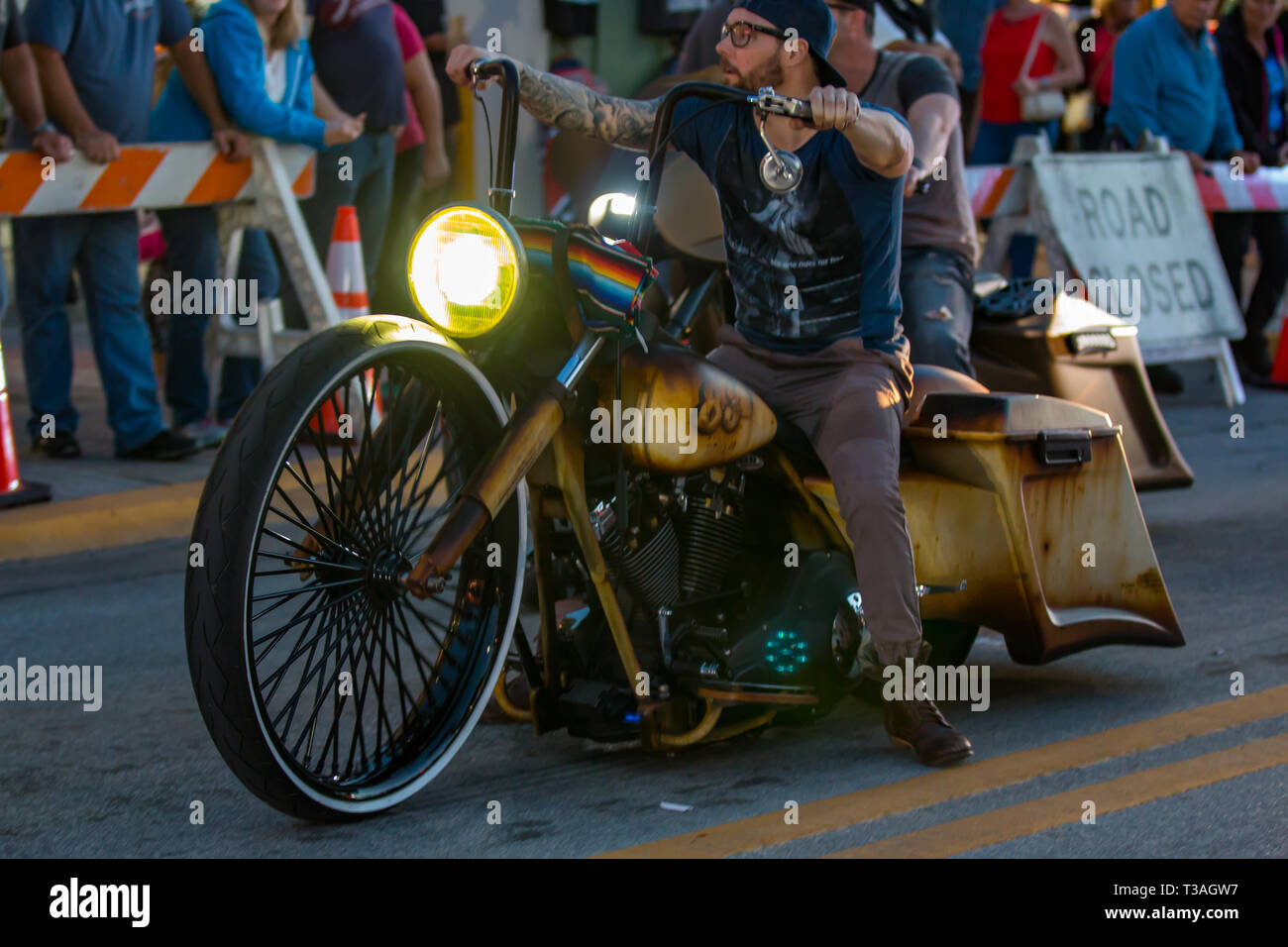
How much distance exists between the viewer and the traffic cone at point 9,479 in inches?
270

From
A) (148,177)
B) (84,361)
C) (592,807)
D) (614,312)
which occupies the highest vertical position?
(614,312)

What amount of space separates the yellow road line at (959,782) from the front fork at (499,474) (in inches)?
25.8

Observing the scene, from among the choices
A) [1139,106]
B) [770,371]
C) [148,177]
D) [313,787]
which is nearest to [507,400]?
[770,371]

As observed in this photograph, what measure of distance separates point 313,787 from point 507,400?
0.93 meters

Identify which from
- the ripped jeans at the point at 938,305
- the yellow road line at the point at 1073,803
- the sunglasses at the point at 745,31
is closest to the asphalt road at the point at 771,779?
the yellow road line at the point at 1073,803

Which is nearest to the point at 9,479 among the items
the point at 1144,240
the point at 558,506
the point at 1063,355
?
the point at 558,506

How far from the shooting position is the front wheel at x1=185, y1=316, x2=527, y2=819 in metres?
3.36

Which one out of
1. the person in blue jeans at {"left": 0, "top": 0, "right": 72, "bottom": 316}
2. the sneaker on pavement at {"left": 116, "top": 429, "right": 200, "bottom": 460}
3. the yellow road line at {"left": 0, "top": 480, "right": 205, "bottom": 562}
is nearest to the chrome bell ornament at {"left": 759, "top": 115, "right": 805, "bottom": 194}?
the yellow road line at {"left": 0, "top": 480, "right": 205, "bottom": 562}

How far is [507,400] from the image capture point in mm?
4016

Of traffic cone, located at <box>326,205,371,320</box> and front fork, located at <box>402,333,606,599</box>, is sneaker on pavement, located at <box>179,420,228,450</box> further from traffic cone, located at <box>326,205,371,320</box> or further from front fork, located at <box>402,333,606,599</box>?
front fork, located at <box>402,333,606,599</box>

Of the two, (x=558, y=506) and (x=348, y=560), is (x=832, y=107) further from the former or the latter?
(x=348, y=560)
